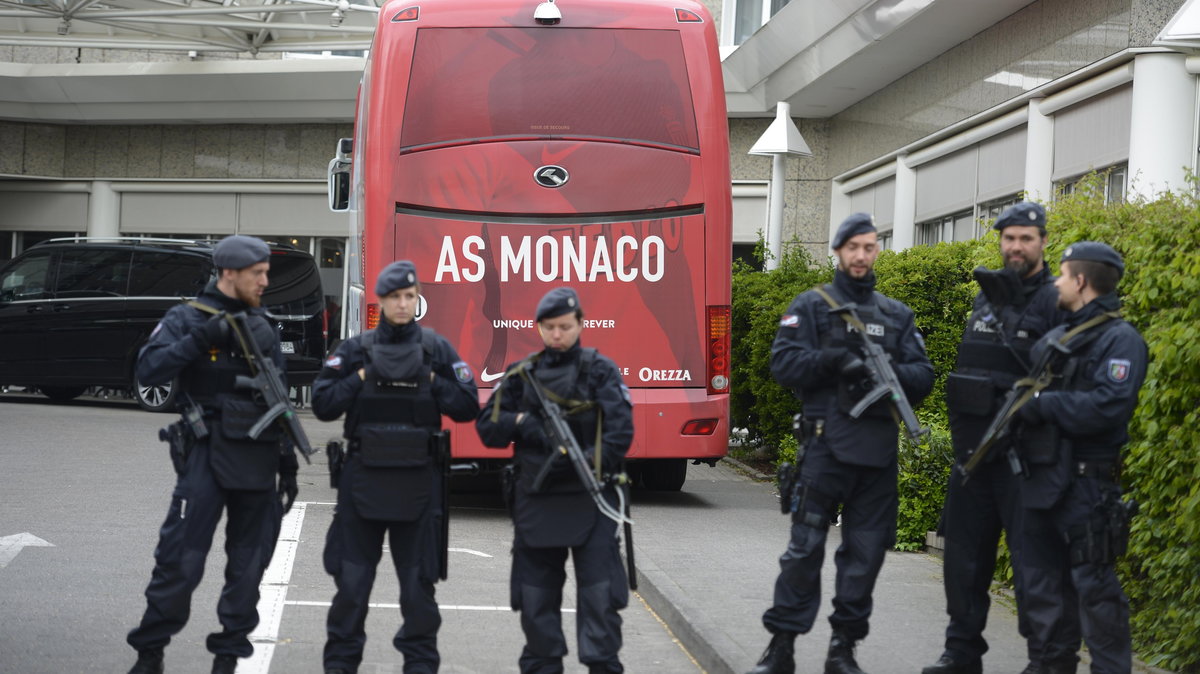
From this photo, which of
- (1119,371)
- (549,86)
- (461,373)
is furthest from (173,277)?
(1119,371)

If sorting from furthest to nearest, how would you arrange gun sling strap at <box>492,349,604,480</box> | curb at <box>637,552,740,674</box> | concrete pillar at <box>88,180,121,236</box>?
concrete pillar at <box>88,180,121,236</box>, curb at <box>637,552,740,674</box>, gun sling strap at <box>492,349,604,480</box>

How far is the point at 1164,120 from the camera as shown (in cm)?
1212

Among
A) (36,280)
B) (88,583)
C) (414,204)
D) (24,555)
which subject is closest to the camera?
(88,583)

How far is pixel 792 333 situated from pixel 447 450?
4.97 feet

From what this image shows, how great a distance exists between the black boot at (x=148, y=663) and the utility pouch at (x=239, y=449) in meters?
0.71

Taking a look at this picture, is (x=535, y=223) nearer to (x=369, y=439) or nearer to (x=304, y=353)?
(x=369, y=439)

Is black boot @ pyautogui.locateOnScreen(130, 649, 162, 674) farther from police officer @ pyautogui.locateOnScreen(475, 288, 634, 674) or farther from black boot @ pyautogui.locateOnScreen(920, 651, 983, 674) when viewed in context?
black boot @ pyautogui.locateOnScreen(920, 651, 983, 674)

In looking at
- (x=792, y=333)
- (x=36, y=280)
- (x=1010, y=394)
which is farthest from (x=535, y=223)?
(x=36, y=280)

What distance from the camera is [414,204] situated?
10.6m

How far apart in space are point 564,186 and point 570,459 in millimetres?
5330

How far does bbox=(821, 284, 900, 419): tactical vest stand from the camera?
6039 millimetres

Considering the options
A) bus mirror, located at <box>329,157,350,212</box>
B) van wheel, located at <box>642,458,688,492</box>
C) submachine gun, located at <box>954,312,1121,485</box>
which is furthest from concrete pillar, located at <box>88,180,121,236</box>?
submachine gun, located at <box>954,312,1121,485</box>

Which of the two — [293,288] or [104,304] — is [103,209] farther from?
[293,288]

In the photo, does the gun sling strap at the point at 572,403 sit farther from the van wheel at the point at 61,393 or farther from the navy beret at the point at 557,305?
the van wheel at the point at 61,393
